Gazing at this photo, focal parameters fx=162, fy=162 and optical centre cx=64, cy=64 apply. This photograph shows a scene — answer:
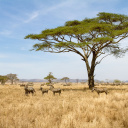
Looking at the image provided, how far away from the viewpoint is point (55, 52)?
22.5m

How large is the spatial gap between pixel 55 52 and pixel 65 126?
17547 millimetres

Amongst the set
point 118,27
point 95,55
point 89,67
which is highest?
point 118,27

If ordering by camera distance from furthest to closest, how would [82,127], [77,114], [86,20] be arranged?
[86,20], [77,114], [82,127]

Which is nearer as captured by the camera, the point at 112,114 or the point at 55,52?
the point at 112,114

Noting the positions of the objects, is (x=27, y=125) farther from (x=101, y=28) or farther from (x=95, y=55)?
(x=95, y=55)

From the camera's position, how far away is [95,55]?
22.3m

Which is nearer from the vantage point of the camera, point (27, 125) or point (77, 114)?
point (27, 125)

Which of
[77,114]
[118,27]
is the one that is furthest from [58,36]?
[77,114]

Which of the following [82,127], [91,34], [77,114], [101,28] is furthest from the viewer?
[91,34]

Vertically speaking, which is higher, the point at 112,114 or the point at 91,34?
the point at 91,34

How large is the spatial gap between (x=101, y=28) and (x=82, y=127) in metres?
16.0

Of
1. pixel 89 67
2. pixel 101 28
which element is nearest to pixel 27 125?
pixel 101 28

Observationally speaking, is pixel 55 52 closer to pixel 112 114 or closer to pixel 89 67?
pixel 89 67

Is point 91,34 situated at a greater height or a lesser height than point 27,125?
greater
